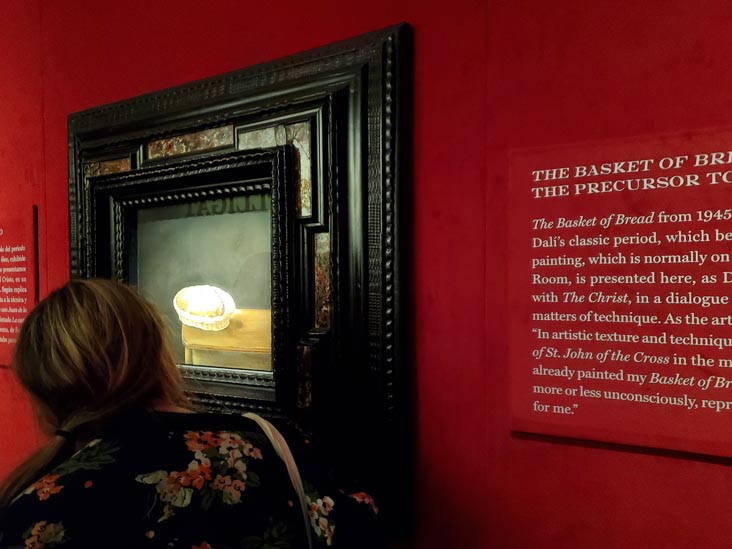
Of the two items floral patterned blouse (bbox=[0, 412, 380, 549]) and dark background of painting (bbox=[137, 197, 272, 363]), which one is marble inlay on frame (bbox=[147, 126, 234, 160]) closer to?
dark background of painting (bbox=[137, 197, 272, 363])

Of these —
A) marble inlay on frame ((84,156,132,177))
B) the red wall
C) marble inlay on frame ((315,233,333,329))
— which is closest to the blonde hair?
marble inlay on frame ((315,233,333,329))

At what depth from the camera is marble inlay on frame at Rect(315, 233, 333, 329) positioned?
5.27 ft

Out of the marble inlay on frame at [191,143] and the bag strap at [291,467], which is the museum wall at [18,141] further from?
the bag strap at [291,467]

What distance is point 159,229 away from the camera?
2129 mm

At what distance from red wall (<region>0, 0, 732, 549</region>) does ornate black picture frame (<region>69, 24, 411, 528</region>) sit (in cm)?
7

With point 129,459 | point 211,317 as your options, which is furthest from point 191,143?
point 129,459

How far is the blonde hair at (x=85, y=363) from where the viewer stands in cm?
106

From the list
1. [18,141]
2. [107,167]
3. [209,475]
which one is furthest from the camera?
[18,141]

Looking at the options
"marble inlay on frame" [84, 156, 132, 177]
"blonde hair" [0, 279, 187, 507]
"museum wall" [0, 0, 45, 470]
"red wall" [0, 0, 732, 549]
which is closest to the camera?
"blonde hair" [0, 279, 187, 507]

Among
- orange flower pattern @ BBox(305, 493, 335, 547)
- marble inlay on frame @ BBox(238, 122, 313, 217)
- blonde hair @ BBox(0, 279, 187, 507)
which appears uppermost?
marble inlay on frame @ BBox(238, 122, 313, 217)

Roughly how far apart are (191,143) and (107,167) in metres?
0.46

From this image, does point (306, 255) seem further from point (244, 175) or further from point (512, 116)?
point (512, 116)

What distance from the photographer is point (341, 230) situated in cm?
157

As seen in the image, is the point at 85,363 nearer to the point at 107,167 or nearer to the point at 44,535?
the point at 44,535
